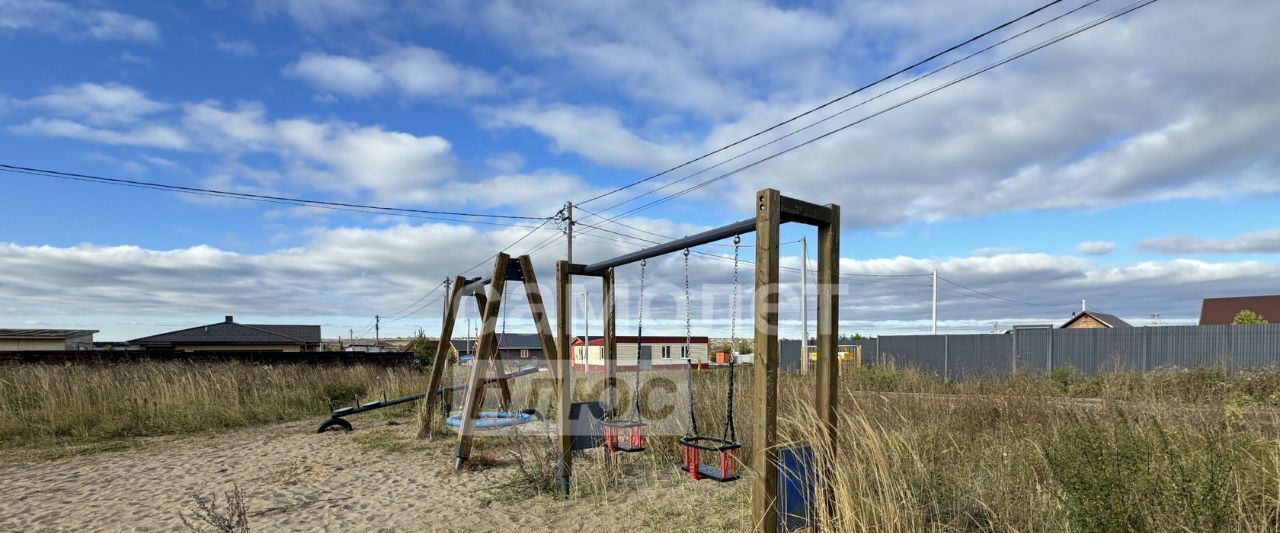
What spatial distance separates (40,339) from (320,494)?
45419 millimetres

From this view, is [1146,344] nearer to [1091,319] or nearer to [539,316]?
[539,316]

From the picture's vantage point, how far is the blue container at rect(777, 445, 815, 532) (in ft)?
11.9

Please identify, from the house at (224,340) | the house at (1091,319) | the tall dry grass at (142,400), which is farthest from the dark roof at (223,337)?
the house at (1091,319)

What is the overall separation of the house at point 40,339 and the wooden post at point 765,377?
4706cm

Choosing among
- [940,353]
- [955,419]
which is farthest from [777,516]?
[940,353]

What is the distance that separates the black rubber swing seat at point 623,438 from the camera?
5.65 metres

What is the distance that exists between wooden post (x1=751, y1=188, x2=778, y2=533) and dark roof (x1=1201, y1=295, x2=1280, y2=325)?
43655 millimetres

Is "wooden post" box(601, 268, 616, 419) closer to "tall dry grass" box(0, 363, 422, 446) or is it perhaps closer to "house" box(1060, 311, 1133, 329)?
"tall dry grass" box(0, 363, 422, 446)

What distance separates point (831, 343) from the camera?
4.11m

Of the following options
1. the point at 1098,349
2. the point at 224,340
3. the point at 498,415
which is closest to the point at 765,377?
the point at 498,415

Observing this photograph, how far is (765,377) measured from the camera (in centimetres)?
363

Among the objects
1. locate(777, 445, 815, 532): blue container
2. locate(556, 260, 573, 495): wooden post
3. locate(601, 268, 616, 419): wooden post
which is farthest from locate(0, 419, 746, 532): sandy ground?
locate(601, 268, 616, 419): wooden post

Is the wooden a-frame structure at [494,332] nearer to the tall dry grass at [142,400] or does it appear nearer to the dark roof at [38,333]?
the tall dry grass at [142,400]

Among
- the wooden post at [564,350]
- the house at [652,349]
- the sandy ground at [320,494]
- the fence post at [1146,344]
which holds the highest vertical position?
the wooden post at [564,350]
